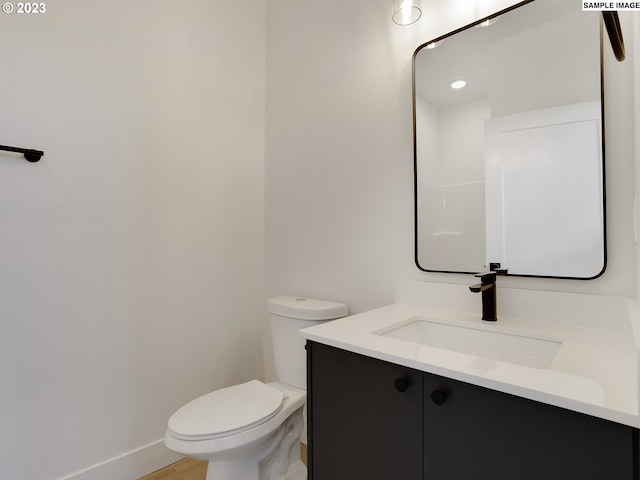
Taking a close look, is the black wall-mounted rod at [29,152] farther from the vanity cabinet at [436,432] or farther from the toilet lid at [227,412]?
the vanity cabinet at [436,432]

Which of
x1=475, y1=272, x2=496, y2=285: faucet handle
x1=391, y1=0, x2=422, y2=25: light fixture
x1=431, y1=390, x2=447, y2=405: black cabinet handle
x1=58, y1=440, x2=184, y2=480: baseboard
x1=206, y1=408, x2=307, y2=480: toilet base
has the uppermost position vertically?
x1=391, y1=0, x2=422, y2=25: light fixture

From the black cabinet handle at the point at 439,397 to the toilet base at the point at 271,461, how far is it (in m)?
0.81

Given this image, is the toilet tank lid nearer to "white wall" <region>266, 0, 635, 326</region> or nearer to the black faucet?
"white wall" <region>266, 0, 635, 326</region>

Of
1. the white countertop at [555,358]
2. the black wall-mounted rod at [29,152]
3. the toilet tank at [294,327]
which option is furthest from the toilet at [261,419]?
the black wall-mounted rod at [29,152]

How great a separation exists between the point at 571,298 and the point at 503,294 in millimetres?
197

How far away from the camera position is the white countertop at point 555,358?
2.06 feet

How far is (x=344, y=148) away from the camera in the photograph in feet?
5.61

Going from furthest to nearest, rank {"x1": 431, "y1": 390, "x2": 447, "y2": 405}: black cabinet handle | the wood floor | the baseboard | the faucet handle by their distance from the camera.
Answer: the wood floor < the baseboard < the faucet handle < {"x1": 431, "y1": 390, "x2": 447, "y2": 405}: black cabinet handle

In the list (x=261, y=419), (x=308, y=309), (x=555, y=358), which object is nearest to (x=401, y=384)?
(x=555, y=358)

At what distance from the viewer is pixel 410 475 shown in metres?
0.84

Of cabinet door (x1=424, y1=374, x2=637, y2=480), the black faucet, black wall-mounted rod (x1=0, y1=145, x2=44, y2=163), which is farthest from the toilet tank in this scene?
black wall-mounted rod (x1=0, y1=145, x2=44, y2=163)

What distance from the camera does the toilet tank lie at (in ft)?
5.07

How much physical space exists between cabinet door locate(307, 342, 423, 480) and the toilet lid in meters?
0.25

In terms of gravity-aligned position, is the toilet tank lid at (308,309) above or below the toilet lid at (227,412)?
above
